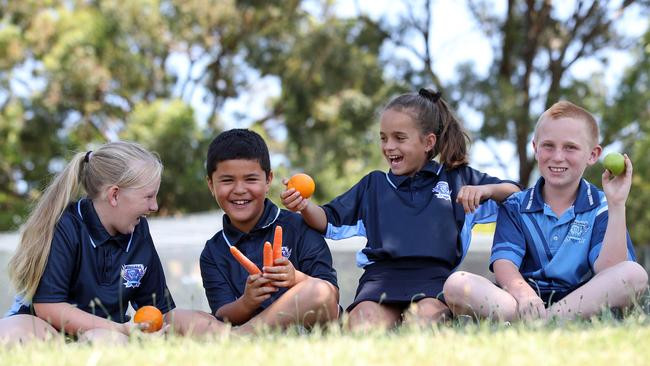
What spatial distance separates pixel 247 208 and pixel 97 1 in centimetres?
1789

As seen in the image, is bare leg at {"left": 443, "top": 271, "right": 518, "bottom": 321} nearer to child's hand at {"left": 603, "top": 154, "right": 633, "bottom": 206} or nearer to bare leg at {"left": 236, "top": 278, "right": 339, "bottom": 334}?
bare leg at {"left": 236, "top": 278, "right": 339, "bottom": 334}

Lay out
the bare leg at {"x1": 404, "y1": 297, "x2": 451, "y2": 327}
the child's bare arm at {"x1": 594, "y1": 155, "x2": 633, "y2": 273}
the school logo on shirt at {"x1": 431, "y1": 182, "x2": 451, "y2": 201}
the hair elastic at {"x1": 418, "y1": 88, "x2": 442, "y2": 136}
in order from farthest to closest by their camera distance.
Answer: the hair elastic at {"x1": 418, "y1": 88, "x2": 442, "y2": 136} → the school logo on shirt at {"x1": 431, "y1": 182, "x2": 451, "y2": 201} → the bare leg at {"x1": 404, "y1": 297, "x2": 451, "y2": 327} → the child's bare arm at {"x1": 594, "y1": 155, "x2": 633, "y2": 273}

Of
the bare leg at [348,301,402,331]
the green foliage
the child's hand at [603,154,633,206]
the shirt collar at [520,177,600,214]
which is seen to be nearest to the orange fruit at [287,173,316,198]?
the bare leg at [348,301,402,331]

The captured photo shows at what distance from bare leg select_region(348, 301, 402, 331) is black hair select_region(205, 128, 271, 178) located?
3.03ft

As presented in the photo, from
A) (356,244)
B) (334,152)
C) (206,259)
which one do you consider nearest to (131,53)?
(334,152)

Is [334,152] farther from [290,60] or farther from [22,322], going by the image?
[22,322]

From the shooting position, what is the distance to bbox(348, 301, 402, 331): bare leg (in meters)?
4.68

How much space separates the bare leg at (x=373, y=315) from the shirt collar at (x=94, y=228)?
127 cm

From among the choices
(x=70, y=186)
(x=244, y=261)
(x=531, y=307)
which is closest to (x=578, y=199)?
(x=531, y=307)

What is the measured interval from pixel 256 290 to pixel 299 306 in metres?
0.22

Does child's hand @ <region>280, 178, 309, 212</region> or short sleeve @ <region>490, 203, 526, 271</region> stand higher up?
child's hand @ <region>280, 178, 309, 212</region>

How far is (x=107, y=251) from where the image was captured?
4.71 metres

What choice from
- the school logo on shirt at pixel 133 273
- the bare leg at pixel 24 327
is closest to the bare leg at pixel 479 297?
the school logo on shirt at pixel 133 273

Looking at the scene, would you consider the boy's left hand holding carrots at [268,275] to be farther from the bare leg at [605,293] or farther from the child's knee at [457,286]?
the bare leg at [605,293]
